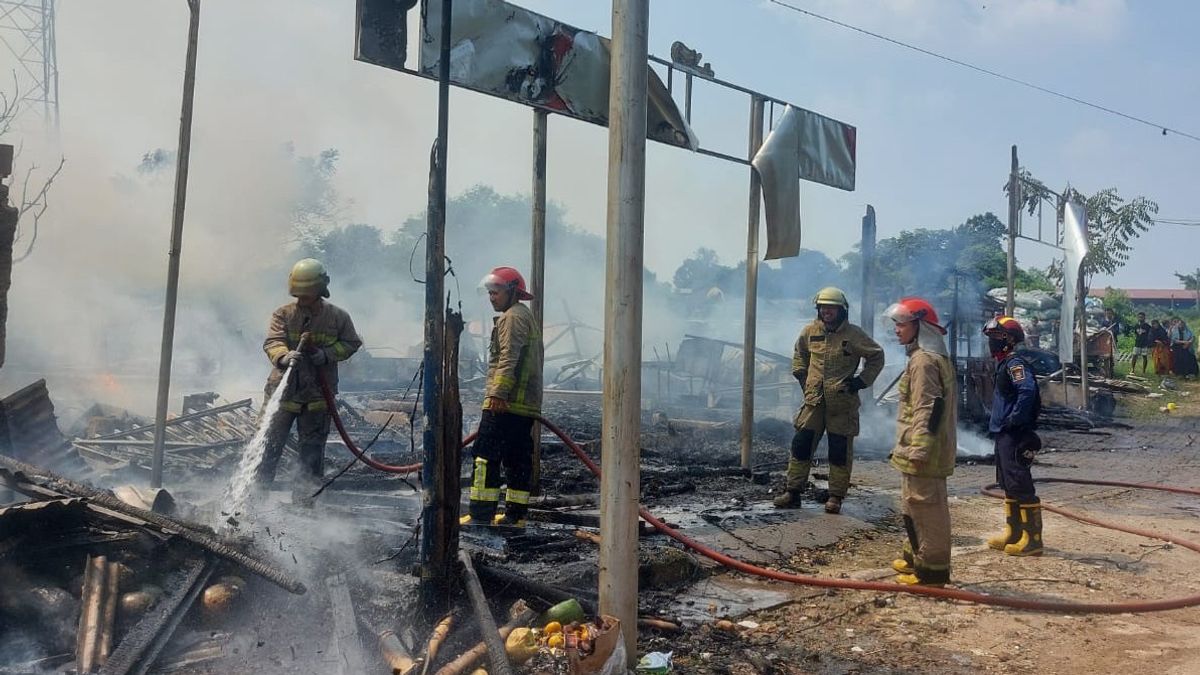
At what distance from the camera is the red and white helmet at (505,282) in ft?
21.1

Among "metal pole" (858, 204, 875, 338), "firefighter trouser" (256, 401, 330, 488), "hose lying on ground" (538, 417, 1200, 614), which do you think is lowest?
"hose lying on ground" (538, 417, 1200, 614)

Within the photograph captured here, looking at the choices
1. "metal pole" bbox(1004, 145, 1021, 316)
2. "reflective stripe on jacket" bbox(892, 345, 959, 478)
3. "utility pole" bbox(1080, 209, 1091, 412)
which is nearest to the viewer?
"reflective stripe on jacket" bbox(892, 345, 959, 478)

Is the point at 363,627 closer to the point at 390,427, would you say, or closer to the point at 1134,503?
the point at 390,427

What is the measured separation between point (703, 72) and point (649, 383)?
1142 centimetres

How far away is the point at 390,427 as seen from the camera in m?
11.8

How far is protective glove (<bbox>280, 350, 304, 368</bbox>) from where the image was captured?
6250mm

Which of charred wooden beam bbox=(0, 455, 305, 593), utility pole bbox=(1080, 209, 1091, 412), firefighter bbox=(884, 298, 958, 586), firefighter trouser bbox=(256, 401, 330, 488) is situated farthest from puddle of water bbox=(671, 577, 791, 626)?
utility pole bbox=(1080, 209, 1091, 412)

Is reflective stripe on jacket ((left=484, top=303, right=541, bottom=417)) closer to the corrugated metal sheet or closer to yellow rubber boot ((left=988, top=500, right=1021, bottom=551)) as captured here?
the corrugated metal sheet

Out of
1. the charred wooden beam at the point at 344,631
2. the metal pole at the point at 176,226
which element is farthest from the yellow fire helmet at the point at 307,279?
the charred wooden beam at the point at 344,631

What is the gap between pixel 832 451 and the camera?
7.59 meters

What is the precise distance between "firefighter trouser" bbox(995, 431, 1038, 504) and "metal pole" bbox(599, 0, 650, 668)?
430cm

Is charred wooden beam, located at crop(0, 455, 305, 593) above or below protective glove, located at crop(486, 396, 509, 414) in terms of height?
below

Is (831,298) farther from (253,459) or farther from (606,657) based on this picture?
(253,459)

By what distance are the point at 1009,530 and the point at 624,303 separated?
4.86 meters
